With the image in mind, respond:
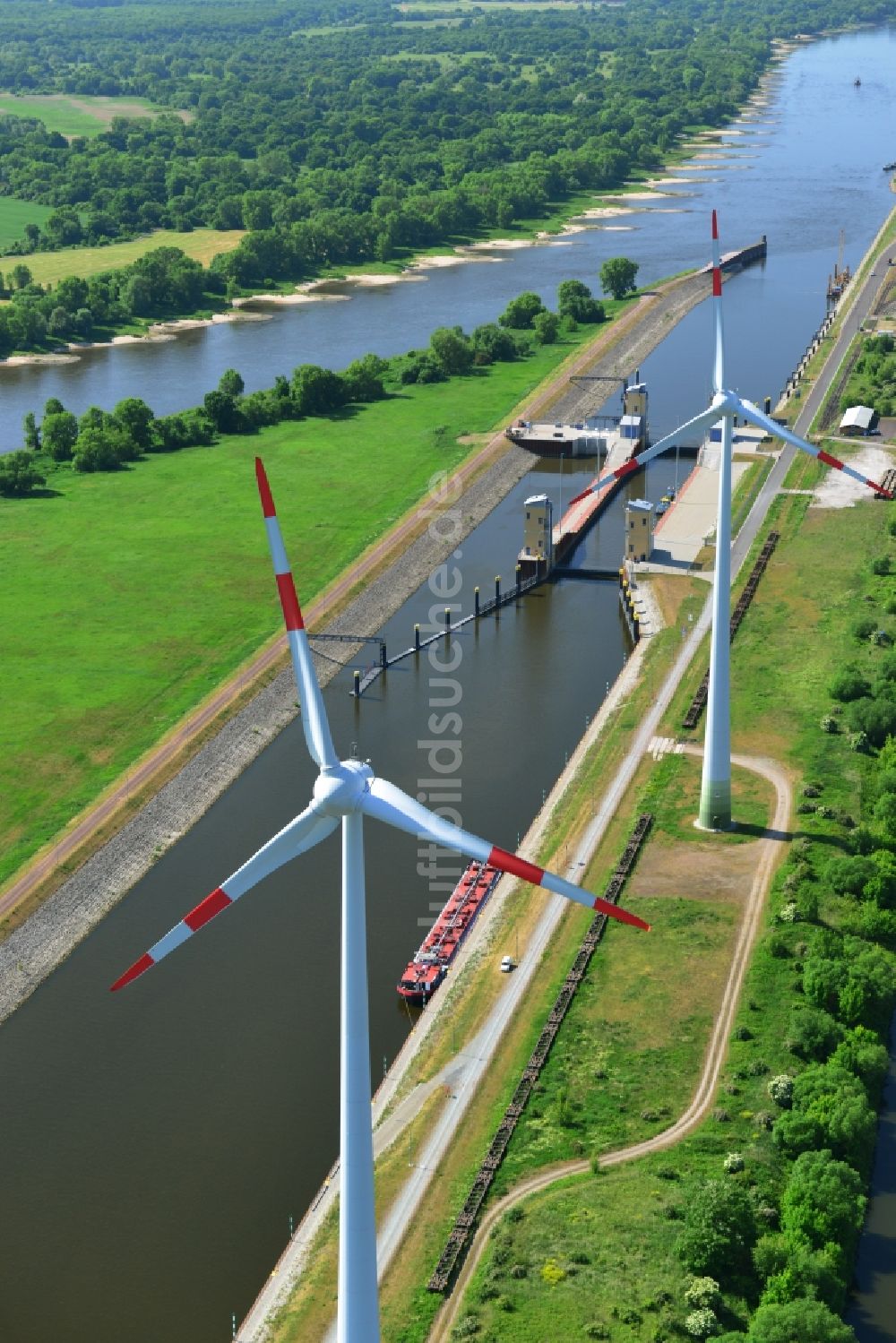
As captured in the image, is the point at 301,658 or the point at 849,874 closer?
the point at 301,658

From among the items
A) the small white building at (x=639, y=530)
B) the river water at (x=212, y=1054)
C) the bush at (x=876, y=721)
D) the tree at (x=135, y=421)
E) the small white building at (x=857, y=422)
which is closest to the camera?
the river water at (x=212, y=1054)

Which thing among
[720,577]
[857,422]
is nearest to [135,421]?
[857,422]

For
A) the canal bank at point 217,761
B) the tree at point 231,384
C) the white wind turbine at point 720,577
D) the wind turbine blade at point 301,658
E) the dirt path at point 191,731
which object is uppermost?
the wind turbine blade at point 301,658

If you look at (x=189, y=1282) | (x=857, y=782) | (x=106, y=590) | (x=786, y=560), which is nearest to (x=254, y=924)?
(x=189, y=1282)

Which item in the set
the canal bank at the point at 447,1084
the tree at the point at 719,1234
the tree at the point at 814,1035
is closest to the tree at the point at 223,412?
the canal bank at the point at 447,1084

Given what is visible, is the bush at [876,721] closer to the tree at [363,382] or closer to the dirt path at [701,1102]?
the dirt path at [701,1102]

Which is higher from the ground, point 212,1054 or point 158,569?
point 212,1054

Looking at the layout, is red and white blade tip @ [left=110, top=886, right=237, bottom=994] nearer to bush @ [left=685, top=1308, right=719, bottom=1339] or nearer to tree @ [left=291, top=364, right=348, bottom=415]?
bush @ [left=685, top=1308, right=719, bottom=1339]

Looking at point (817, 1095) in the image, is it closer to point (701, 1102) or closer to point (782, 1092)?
point (782, 1092)
